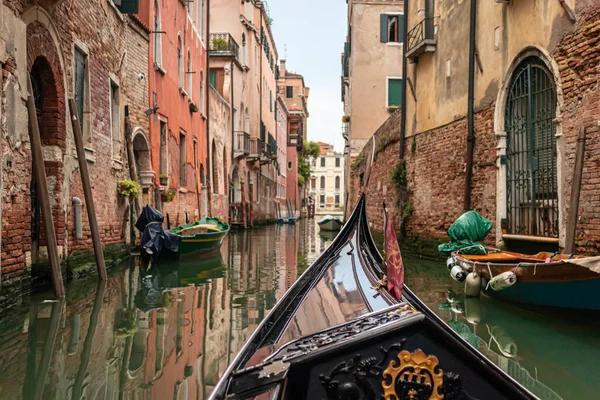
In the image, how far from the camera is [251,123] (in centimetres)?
2338

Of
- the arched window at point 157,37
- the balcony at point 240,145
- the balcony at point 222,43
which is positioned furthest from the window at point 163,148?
the balcony at point 222,43

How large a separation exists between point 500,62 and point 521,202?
180 cm

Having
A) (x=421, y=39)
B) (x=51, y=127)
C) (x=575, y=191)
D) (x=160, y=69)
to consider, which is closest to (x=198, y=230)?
(x=160, y=69)

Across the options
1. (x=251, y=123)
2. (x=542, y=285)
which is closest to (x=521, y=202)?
(x=542, y=285)

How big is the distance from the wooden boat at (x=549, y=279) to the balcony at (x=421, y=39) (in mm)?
5226

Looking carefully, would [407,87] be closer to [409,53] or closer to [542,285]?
Answer: [409,53]

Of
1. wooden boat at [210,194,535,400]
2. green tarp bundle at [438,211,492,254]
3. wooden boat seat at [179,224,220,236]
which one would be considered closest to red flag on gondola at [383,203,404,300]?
wooden boat at [210,194,535,400]

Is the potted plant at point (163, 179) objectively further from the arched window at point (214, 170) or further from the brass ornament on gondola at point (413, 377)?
the brass ornament on gondola at point (413, 377)

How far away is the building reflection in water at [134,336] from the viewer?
10.1ft

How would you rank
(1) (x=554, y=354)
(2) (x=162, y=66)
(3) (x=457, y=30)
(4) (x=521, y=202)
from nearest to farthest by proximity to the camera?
(1) (x=554, y=354)
(4) (x=521, y=202)
(3) (x=457, y=30)
(2) (x=162, y=66)

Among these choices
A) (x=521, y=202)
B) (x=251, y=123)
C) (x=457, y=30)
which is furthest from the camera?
(x=251, y=123)

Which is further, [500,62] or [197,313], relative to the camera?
[500,62]

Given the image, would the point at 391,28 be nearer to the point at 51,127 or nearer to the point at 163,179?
the point at 163,179

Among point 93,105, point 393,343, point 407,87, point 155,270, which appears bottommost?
point 155,270
